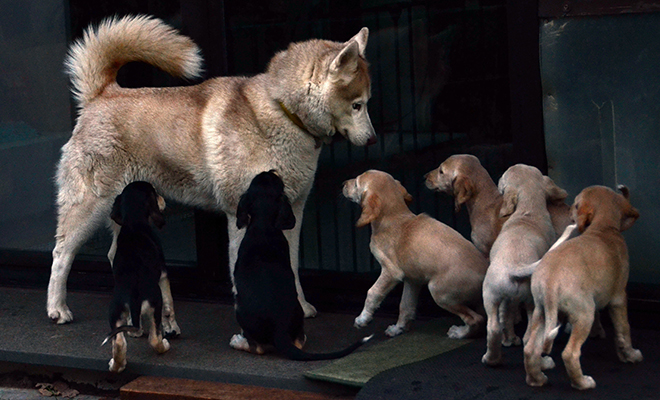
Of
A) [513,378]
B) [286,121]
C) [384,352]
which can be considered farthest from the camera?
[286,121]

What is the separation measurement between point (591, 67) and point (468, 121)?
0.77 metres

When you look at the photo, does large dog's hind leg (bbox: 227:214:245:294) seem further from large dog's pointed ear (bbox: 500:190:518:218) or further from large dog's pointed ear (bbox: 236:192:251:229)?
large dog's pointed ear (bbox: 500:190:518:218)

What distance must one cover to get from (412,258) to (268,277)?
791 mm

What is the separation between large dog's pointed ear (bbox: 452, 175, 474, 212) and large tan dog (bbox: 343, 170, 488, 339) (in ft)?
0.53

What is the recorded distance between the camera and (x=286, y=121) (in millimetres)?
5762

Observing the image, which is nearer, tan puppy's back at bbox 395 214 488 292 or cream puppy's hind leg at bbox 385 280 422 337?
tan puppy's back at bbox 395 214 488 292

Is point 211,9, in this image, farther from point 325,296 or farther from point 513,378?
point 513,378

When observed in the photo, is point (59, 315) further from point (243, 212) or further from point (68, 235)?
point (243, 212)

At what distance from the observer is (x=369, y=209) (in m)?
5.51

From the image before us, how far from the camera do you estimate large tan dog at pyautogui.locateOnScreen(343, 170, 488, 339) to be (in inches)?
208

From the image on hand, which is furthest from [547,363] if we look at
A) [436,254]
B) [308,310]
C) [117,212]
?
[117,212]

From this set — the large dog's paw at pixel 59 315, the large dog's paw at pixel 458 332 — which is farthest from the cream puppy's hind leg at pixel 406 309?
the large dog's paw at pixel 59 315

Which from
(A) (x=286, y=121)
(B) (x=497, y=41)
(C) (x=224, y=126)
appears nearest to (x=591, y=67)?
(B) (x=497, y=41)

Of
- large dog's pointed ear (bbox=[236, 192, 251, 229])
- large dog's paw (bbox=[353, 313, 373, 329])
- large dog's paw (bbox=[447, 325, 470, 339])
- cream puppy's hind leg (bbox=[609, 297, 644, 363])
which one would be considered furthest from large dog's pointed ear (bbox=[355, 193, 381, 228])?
cream puppy's hind leg (bbox=[609, 297, 644, 363])
